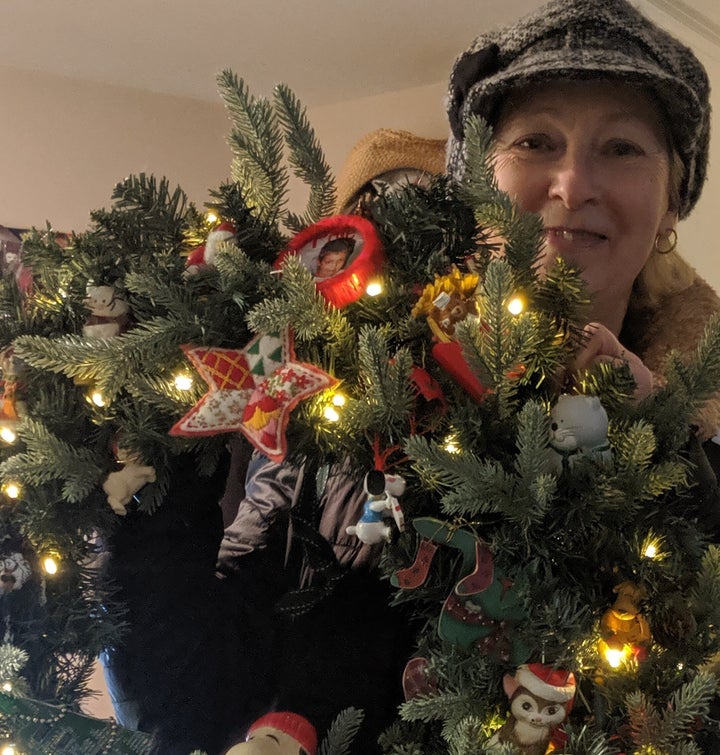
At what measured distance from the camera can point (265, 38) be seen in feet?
6.32

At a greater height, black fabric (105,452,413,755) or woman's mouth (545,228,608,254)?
woman's mouth (545,228,608,254)

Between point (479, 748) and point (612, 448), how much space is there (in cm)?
20

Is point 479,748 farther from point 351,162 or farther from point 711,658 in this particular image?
point 351,162

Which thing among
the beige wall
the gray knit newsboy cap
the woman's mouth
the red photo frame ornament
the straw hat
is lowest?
the red photo frame ornament

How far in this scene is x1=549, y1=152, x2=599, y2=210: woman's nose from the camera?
0.79m

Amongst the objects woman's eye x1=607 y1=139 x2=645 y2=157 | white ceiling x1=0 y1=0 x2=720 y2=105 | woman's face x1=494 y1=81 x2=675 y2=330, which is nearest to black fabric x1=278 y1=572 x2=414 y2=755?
woman's face x1=494 y1=81 x2=675 y2=330

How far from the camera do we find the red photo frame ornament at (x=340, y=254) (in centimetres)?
54

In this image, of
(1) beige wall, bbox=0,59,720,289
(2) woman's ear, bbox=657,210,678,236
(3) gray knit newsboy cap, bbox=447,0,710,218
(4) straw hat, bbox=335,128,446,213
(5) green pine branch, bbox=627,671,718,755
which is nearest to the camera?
(5) green pine branch, bbox=627,671,718,755

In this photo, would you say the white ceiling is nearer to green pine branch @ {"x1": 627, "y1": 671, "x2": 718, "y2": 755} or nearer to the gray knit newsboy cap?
the gray knit newsboy cap

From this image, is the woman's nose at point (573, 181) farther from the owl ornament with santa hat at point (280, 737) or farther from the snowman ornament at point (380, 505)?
the owl ornament with santa hat at point (280, 737)

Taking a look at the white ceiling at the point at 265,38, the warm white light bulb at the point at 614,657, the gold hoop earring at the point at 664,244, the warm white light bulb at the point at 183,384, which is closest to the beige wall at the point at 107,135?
the white ceiling at the point at 265,38

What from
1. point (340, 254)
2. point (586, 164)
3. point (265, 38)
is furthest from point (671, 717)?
point (265, 38)

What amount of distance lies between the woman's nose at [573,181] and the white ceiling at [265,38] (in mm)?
1055

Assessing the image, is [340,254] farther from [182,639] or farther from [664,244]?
[664,244]
